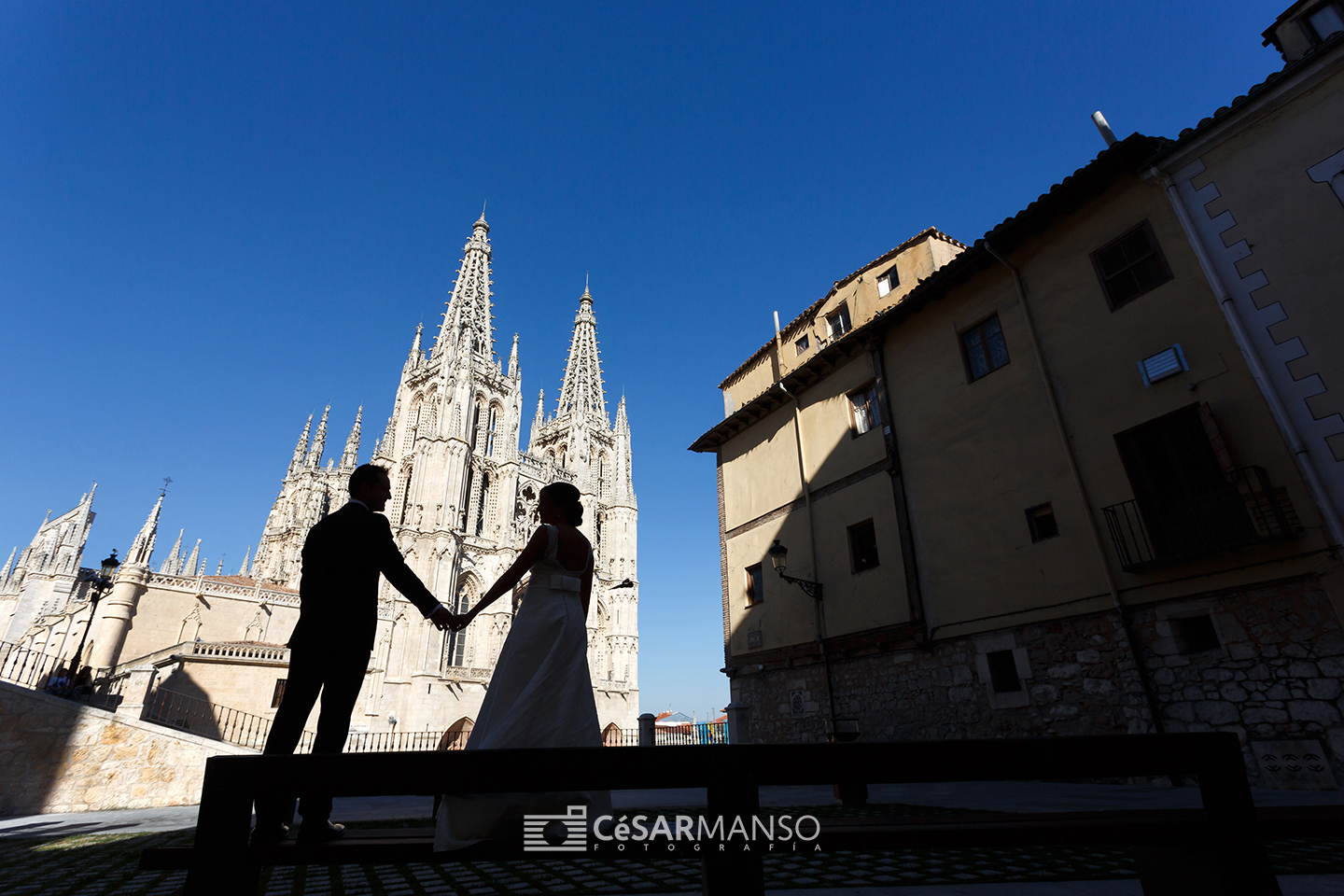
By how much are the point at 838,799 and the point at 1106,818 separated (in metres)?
7.10

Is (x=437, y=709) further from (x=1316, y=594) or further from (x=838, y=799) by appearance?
(x=1316, y=594)

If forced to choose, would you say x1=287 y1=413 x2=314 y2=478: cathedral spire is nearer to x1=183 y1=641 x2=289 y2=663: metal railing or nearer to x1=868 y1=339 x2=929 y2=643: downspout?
x1=183 y1=641 x2=289 y2=663: metal railing

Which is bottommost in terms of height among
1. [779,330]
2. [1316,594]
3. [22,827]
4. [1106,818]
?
[22,827]

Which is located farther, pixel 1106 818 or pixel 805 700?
pixel 805 700

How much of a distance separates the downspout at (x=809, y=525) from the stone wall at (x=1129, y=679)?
23cm

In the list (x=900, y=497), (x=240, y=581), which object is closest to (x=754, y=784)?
(x=900, y=497)

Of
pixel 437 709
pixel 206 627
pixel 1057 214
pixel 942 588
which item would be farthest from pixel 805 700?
pixel 206 627

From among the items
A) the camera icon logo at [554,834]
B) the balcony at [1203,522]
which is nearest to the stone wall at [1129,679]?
the balcony at [1203,522]

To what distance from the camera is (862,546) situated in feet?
45.3

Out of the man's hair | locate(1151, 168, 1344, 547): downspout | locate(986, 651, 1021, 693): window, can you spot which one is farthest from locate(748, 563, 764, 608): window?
the man's hair

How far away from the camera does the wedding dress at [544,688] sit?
294 cm

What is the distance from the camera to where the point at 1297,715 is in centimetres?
726

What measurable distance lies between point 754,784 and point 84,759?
16.9 meters

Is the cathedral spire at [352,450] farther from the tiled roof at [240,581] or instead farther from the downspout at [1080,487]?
the downspout at [1080,487]
